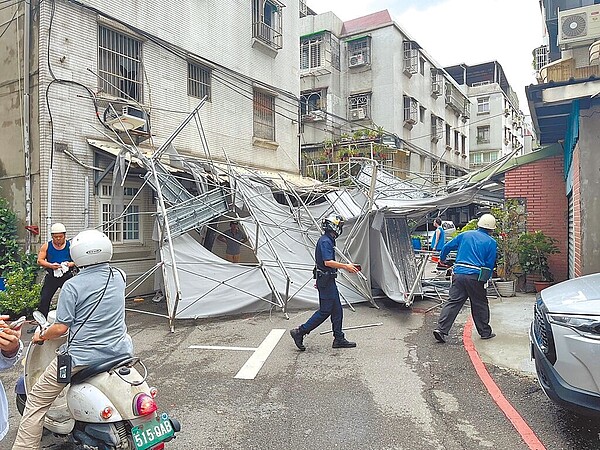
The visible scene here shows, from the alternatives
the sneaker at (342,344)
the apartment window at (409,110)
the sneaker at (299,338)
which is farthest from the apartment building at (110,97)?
the apartment window at (409,110)

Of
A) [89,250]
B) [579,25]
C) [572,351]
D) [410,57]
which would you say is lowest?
[572,351]

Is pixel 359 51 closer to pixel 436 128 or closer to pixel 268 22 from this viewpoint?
pixel 436 128

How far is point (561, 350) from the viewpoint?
356 centimetres

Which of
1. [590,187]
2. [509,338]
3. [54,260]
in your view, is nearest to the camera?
[509,338]

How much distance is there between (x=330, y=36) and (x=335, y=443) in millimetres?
22353

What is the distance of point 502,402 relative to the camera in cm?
450

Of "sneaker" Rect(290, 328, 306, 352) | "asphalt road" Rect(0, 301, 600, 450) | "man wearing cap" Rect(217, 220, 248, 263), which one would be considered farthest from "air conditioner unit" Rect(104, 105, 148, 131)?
"sneaker" Rect(290, 328, 306, 352)

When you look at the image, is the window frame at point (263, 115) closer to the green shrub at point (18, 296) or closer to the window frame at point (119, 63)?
the window frame at point (119, 63)

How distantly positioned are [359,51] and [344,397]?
71.2ft

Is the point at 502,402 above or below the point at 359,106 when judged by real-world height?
below

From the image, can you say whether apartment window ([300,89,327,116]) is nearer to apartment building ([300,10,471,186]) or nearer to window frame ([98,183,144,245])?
apartment building ([300,10,471,186])

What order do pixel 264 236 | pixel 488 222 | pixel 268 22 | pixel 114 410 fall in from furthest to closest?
pixel 268 22, pixel 264 236, pixel 488 222, pixel 114 410

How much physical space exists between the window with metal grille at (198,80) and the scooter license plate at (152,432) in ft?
32.2

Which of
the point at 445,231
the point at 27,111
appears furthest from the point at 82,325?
the point at 445,231
